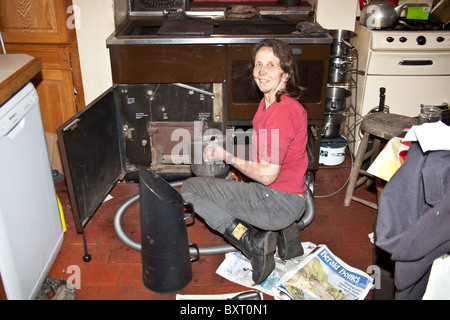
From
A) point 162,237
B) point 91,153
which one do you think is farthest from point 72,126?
point 162,237

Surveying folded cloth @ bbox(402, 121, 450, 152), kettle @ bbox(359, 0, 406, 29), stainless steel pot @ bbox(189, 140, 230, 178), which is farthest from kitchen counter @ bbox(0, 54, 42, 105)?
kettle @ bbox(359, 0, 406, 29)

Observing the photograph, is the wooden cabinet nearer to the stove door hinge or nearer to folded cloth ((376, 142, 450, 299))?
the stove door hinge

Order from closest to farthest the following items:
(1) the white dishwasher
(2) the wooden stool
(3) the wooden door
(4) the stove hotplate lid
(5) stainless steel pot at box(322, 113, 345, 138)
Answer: (1) the white dishwasher → (2) the wooden stool → (3) the wooden door → (4) the stove hotplate lid → (5) stainless steel pot at box(322, 113, 345, 138)

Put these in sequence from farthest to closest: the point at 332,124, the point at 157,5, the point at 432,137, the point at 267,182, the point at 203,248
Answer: the point at 332,124 → the point at 157,5 → the point at 203,248 → the point at 267,182 → the point at 432,137

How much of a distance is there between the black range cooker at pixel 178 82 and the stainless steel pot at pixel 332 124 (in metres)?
0.24

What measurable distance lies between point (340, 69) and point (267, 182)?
1598 mm

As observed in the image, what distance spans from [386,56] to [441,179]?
2.04 m

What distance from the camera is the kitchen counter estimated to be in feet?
5.83

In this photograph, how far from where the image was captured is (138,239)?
260cm

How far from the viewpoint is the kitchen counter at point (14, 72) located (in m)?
1.78

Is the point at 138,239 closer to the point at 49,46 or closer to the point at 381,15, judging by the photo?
the point at 49,46

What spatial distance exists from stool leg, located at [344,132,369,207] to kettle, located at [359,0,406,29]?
0.98m
